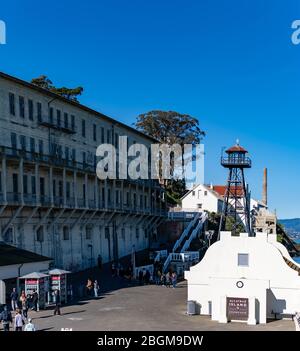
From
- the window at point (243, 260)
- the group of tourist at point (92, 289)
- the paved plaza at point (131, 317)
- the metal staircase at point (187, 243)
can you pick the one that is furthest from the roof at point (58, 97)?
the window at point (243, 260)

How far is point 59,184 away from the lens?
1949 inches

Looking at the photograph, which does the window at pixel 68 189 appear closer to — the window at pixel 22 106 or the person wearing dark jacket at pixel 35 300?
the window at pixel 22 106

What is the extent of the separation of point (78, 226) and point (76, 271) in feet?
14.3

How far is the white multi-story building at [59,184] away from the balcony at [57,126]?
0.28ft

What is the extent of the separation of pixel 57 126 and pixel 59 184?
5.17 metres

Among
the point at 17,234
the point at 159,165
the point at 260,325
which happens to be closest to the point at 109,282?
the point at 17,234

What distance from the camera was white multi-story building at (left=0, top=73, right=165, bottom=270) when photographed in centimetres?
4244

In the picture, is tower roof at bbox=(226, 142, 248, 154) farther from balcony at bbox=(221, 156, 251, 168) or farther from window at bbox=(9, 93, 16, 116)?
window at bbox=(9, 93, 16, 116)

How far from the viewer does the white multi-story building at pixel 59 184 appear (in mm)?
42438

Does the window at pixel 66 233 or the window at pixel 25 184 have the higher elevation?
the window at pixel 25 184

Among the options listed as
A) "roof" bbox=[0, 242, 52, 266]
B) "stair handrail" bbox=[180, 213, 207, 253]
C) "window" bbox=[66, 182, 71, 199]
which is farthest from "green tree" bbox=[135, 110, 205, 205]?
"roof" bbox=[0, 242, 52, 266]

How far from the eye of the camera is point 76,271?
50.6 m

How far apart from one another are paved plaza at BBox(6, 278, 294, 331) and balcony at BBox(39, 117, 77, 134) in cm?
1790

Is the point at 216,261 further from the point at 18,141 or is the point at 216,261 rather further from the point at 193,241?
the point at 193,241
